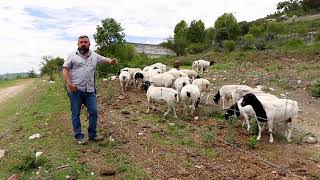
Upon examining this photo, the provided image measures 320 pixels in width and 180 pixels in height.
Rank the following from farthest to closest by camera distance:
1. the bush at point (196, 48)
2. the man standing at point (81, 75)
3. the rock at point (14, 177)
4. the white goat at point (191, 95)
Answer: the bush at point (196, 48) → the white goat at point (191, 95) → the man standing at point (81, 75) → the rock at point (14, 177)

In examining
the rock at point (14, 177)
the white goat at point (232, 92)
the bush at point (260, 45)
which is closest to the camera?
the rock at point (14, 177)

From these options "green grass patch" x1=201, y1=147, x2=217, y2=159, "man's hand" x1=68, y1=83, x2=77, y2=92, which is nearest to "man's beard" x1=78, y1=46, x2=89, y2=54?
"man's hand" x1=68, y1=83, x2=77, y2=92

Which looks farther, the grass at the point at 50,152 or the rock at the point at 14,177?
the grass at the point at 50,152

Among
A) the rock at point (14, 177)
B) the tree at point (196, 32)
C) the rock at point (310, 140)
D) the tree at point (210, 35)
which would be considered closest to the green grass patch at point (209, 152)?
the rock at point (310, 140)

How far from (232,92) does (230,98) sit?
2.18ft

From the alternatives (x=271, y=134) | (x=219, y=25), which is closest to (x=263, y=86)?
(x=271, y=134)

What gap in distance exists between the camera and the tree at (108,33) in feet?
76.2

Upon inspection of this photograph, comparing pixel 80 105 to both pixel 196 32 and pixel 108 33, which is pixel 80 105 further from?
pixel 196 32

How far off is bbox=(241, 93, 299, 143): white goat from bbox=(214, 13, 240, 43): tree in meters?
34.7

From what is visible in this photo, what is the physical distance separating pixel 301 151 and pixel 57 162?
14.8 feet

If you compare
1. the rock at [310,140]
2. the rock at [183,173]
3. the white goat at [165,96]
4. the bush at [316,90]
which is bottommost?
the rock at [310,140]

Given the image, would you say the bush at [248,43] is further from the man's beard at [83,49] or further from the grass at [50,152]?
the man's beard at [83,49]

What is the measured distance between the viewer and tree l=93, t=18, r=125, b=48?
23.2 metres

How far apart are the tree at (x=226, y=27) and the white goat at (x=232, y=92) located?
31.4 metres
